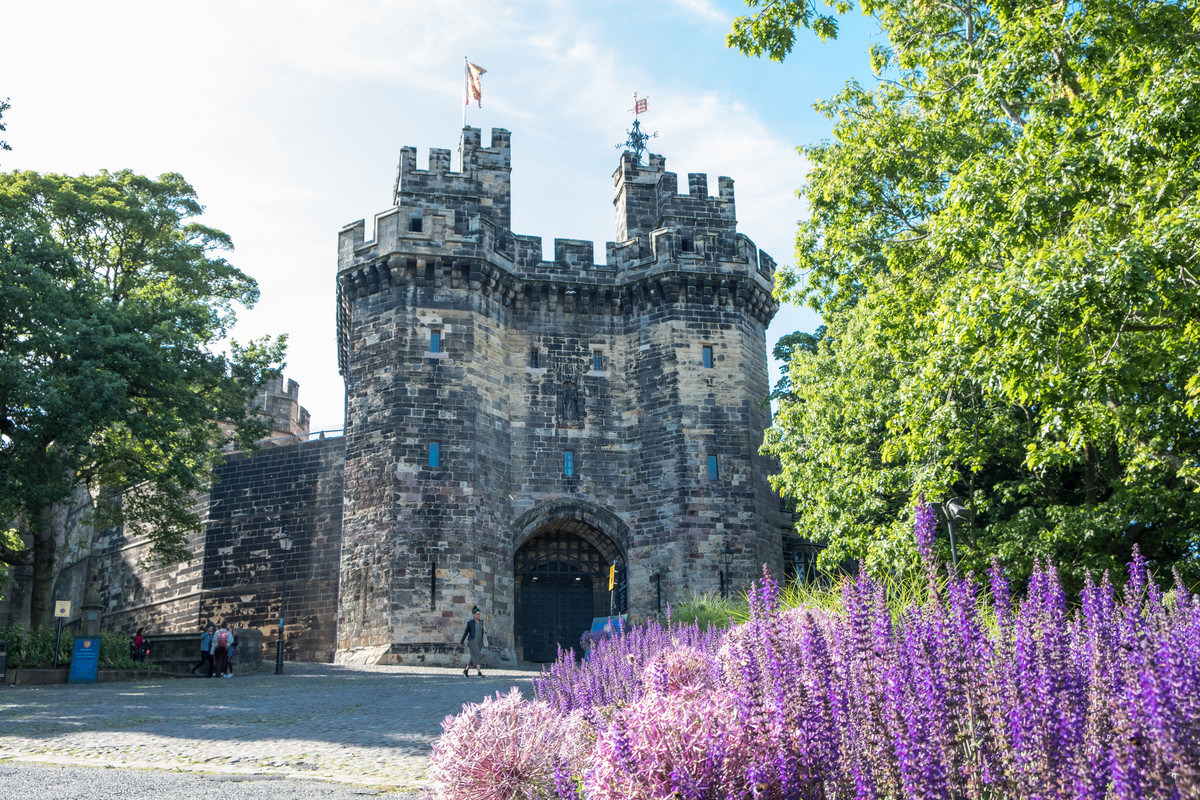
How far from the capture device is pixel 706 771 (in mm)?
3973

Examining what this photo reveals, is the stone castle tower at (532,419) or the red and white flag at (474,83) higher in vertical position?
the red and white flag at (474,83)

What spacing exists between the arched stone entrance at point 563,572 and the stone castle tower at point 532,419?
0.18ft

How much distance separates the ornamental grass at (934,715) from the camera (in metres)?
3.38

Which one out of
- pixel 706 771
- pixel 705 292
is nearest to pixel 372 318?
pixel 705 292

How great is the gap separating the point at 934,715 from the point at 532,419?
22963 millimetres

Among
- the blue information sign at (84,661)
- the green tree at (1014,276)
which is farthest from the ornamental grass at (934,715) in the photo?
the blue information sign at (84,661)

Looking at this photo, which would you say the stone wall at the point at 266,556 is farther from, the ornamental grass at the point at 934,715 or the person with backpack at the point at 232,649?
the ornamental grass at the point at 934,715

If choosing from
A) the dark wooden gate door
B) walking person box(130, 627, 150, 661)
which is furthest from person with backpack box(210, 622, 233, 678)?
the dark wooden gate door

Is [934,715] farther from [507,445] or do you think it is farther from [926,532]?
[507,445]

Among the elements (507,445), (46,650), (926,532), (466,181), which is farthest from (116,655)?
(926,532)

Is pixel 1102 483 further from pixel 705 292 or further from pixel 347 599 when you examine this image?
pixel 347 599

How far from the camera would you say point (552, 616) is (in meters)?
26.2

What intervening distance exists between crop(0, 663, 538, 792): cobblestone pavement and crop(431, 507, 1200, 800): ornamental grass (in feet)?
11.7

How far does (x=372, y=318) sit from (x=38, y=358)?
26.3 ft
